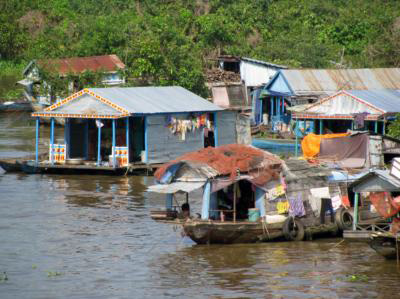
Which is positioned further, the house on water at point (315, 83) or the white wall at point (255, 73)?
the white wall at point (255, 73)

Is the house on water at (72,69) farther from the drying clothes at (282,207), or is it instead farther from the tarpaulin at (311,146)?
the drying clothes at (282,207)

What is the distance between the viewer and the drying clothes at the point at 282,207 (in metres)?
19.1

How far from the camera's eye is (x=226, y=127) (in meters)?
32.9

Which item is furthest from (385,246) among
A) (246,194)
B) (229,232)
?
(246,194)

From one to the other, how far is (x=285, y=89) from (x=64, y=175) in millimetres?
13357

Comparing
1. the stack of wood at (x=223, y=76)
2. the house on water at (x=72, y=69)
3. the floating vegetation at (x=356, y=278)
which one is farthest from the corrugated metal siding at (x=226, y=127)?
the floating vegetation at (x=356, y=278)

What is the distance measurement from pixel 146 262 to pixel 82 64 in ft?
101

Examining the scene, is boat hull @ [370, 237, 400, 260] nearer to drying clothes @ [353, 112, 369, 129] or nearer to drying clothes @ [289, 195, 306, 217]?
drying clothes @ [289, 195, 306, 217]

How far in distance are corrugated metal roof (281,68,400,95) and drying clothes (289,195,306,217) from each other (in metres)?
19.6

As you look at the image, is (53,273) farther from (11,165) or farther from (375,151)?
(11,165)

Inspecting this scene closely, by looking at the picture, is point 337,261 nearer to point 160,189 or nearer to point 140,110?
point 160,189

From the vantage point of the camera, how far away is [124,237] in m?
20.2

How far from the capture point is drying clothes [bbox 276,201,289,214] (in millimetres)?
19078

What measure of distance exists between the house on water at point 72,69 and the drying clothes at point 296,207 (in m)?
25.8
